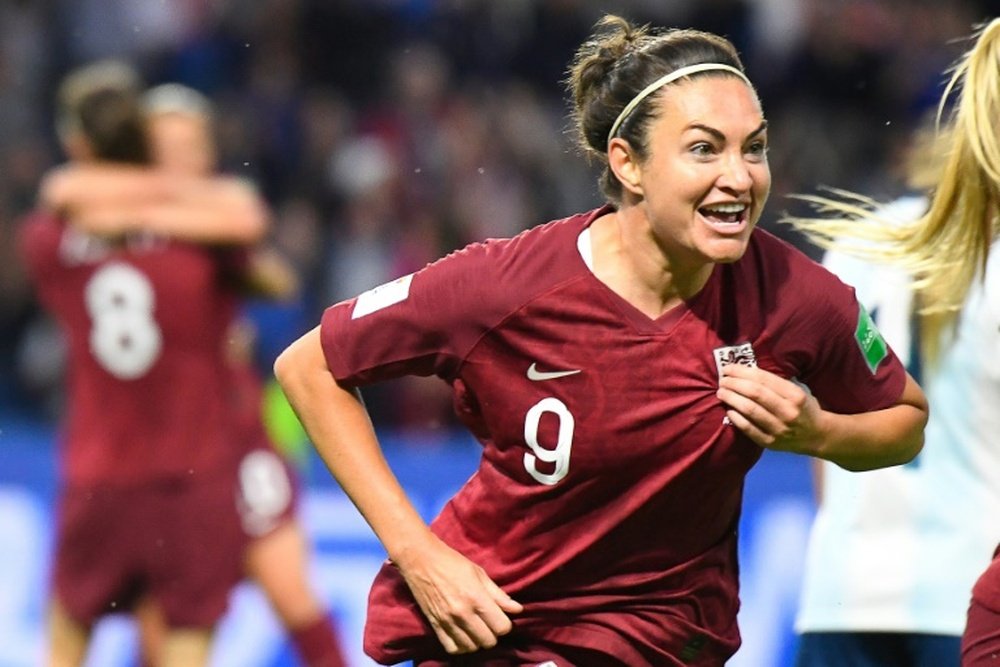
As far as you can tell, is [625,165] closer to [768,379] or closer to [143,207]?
[768,379]

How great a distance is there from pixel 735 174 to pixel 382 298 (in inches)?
26.7

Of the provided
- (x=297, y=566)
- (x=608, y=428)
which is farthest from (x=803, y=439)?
(x=297, y=566)

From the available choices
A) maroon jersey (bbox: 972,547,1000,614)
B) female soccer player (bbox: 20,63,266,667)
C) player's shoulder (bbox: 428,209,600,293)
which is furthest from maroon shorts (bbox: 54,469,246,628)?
maroon jersey (bbox: 972,547,1000,614)

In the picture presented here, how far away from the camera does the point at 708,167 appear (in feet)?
10.8

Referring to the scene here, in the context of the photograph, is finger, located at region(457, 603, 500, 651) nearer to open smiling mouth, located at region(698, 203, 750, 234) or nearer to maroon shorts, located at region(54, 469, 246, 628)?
open smiling mouth, located at region(698, 203, 750, 234)

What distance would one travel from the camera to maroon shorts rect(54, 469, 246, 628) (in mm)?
6355

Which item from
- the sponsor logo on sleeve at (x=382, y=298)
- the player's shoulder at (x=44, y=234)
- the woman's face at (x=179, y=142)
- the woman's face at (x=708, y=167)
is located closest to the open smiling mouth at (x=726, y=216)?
the woman's face at (x=708, y=167)

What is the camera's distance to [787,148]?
9.96 metres

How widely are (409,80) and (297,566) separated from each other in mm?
4607

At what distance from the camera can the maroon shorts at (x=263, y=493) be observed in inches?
255

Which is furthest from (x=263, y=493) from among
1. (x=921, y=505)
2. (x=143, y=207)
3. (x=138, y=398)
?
(x=921, y=505)

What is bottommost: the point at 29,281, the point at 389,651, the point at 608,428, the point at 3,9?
the point at 389,651

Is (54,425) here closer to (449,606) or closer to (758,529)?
(758,529)

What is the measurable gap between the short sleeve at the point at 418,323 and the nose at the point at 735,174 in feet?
1.44
